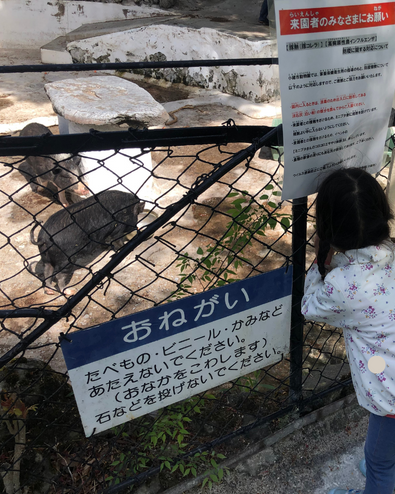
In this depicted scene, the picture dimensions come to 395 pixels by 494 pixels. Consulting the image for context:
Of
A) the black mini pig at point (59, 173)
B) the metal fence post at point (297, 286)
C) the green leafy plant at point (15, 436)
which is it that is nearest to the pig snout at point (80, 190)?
the black mini pig at point (59, 173)

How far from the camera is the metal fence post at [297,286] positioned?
1.58 meters

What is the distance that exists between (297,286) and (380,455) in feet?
2.03

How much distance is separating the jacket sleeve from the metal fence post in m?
0.17

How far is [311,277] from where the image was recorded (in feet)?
4.85

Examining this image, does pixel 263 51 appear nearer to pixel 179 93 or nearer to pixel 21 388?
pixel 179 93

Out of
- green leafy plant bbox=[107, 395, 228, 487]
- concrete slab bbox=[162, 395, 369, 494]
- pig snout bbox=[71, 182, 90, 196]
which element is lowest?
concrete slab bbox=[162, 395, 369, 494]

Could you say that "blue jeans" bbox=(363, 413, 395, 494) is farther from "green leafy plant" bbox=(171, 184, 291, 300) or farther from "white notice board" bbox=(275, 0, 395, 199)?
"white notice board" bbox=(275, 0, 395, 199)

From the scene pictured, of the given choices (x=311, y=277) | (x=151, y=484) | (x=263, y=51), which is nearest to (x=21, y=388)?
(x=151, y=484)

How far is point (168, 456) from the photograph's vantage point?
1854 millimetres

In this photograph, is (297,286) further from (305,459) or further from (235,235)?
(305,459)

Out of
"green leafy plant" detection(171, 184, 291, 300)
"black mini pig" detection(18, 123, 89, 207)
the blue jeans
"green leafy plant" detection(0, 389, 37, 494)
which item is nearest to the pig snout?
"black mini pig" detection(18, 123, 89, 207)

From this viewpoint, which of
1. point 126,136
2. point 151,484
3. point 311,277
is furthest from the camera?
point 151,484

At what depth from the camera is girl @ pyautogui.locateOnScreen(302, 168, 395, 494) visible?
4.25ft

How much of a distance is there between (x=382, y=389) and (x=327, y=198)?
609 mm
